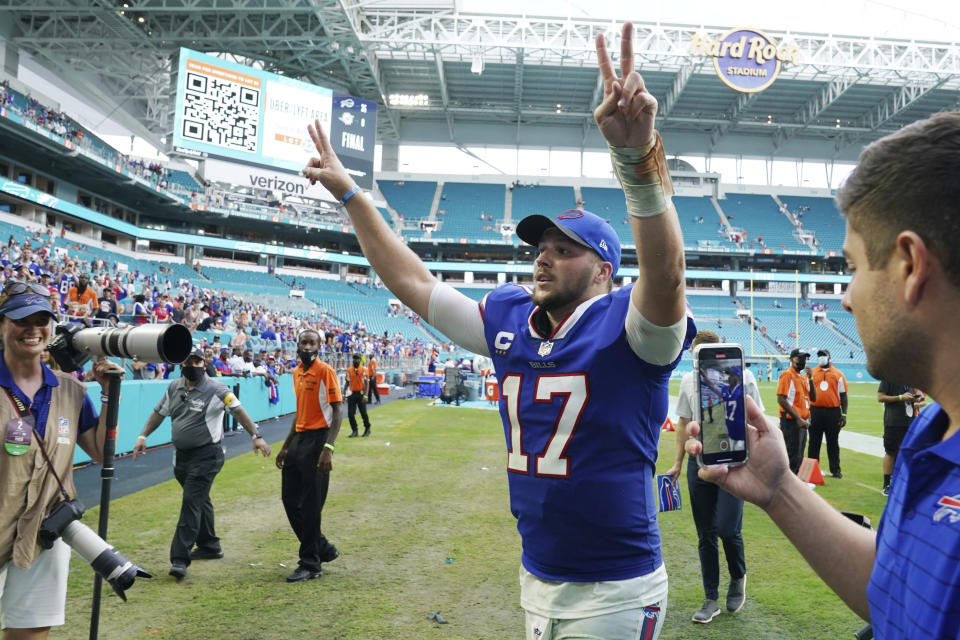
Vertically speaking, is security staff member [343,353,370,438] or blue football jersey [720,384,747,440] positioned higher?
blue football jersey [720,384,747,440]

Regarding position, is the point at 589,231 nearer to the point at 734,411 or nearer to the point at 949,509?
the point at 734,411

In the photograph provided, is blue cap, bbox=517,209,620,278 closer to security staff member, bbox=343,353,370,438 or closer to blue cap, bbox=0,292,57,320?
blue cap, bbox=0,292,57,320

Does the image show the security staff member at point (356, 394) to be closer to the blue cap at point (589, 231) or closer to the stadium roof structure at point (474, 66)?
the blue cap at point (589, 231)

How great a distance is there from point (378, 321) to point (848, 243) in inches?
1780

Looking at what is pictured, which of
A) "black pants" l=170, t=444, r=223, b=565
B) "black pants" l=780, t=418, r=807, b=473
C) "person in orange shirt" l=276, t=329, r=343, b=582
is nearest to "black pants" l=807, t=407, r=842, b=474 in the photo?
"black pants" l=780, t=418, r=807, b=473

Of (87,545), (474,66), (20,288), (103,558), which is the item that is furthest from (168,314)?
(474,66)

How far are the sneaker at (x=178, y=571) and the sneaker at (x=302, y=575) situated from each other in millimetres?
957

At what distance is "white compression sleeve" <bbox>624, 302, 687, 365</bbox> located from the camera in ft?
6.06

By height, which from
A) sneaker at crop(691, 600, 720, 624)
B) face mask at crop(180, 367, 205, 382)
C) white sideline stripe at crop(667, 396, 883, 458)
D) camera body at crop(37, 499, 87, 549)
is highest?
face mask at crop(180, 367, 205, 382)

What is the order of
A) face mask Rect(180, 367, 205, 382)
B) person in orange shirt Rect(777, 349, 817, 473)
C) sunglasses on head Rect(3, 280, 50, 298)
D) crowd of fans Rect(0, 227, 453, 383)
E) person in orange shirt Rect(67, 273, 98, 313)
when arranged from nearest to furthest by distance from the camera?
sunglasses on head Rect(3, 280, 50, 298) → face mask Rect(180, 367, 205, 382) → person in orange shirt Rect(777, 349, 817, 473) → person in orange shirt Rect(67, 273, 98, 313) → crowd of fans Rect(0, 227, 453, 383)

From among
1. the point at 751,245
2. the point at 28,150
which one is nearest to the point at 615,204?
the point at 751,245

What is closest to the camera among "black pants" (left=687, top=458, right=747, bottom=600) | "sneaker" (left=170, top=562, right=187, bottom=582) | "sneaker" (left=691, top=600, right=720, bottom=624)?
"sneaker" (left=691, top=600, right=720, bottom=624)

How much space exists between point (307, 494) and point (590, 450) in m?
4.45

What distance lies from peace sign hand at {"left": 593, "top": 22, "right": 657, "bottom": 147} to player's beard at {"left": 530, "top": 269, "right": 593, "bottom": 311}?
31.1 inches
